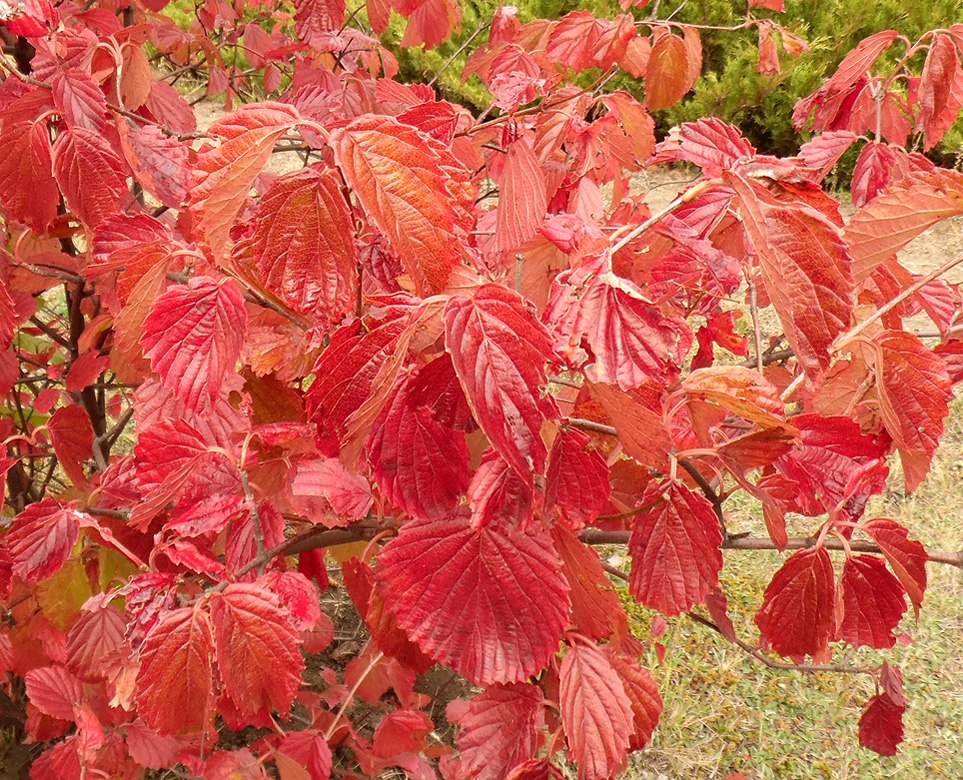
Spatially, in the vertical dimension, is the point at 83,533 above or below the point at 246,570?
below

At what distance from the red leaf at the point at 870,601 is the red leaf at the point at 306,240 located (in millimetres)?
596

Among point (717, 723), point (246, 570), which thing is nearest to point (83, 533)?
point (246, 570)

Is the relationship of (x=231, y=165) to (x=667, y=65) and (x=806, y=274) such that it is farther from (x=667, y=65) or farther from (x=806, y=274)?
(x=667, y=65)

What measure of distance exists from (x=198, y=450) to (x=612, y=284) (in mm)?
525

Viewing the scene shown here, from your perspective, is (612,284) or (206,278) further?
(206,278)

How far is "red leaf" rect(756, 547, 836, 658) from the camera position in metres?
0.87

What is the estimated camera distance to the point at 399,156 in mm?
578

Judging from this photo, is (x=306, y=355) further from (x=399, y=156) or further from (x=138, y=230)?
(x=399, y=156)

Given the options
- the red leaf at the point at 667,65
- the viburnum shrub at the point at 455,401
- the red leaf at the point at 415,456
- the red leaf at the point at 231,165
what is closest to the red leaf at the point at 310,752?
the viburnum shrub at the point at 455,401

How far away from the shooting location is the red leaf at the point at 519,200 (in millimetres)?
960

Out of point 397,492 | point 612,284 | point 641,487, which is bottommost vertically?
point 641,487

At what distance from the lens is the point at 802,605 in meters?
0.89

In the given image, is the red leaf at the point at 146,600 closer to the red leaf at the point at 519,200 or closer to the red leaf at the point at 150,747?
the red leaf at the point at 519,200

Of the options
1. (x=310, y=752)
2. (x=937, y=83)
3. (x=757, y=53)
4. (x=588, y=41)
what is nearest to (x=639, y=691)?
(x=310, y=752)
